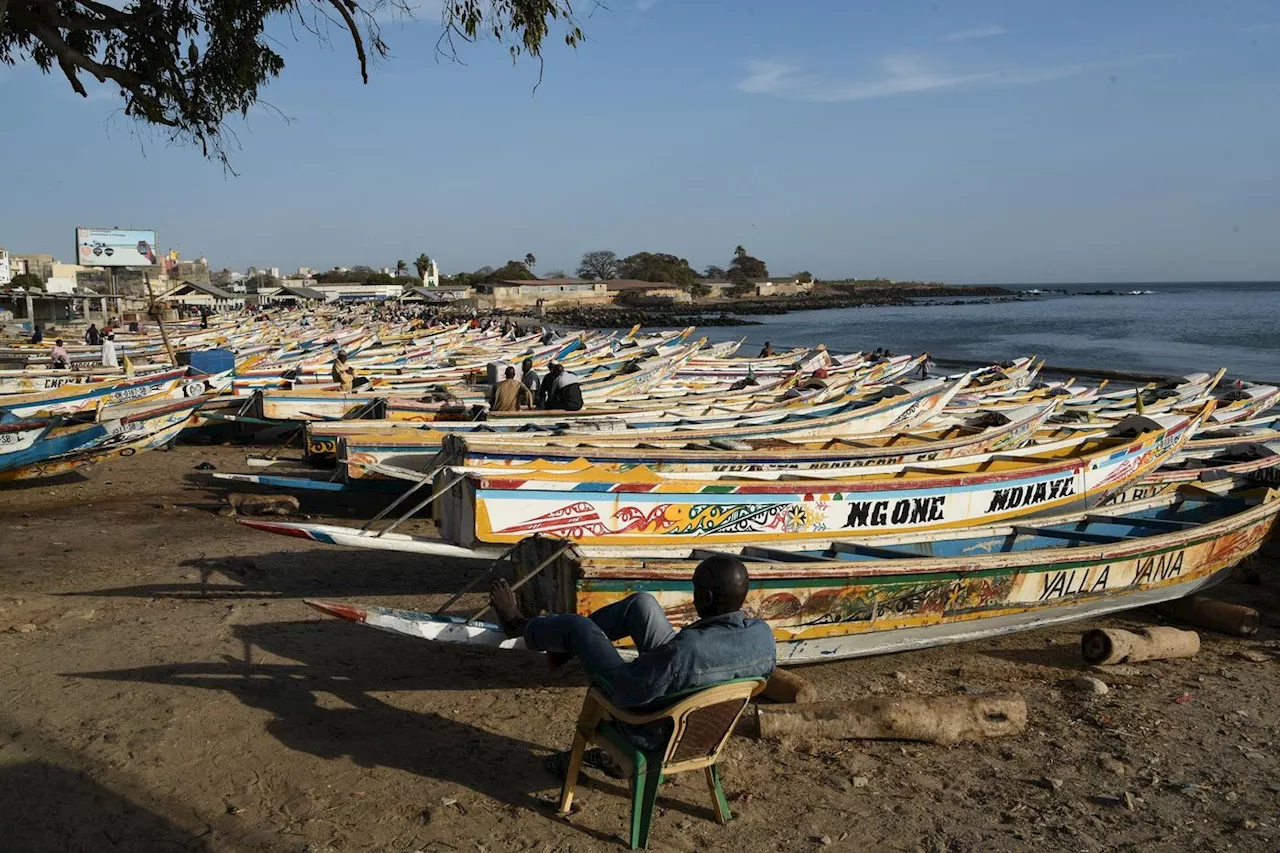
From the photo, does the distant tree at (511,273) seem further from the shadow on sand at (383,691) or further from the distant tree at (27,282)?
the shadow on sand at (383,691)

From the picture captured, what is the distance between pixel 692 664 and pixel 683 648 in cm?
8

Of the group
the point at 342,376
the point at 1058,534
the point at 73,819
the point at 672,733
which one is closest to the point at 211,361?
the point at 342,376

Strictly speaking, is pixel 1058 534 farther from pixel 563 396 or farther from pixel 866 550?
pixel 563 396

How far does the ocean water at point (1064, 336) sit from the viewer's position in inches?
1820

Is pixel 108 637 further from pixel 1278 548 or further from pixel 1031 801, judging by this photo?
pixel 1278 548

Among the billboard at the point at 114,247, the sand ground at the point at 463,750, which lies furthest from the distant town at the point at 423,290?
the sand ground at the point at 463,750

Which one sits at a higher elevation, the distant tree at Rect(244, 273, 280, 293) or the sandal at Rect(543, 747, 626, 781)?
the distant tree at Rect(244, 273, 280, 293)

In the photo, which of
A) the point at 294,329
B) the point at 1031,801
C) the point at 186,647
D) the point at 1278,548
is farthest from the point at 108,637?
the point at 294,329

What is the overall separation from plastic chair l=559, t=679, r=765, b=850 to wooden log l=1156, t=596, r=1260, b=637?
19.6 feet

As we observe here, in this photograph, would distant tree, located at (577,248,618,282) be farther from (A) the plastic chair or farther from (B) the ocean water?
(A) the plastic chair

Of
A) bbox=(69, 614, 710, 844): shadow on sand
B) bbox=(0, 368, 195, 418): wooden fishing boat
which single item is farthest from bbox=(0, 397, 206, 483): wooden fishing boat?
bbox=(69, 614, 710, 844): shadow on sand

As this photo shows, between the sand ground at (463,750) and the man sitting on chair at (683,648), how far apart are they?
885 millimetres

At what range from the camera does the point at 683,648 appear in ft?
12.7

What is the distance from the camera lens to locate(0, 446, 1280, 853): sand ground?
14.3ft
